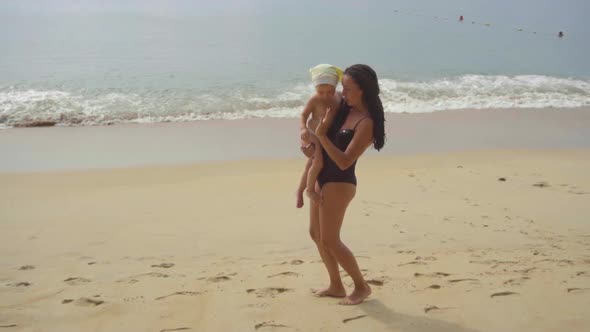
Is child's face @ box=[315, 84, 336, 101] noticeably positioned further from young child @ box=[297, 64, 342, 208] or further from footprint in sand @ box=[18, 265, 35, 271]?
footprint in sand @ box=[18, 265, 35, 271]

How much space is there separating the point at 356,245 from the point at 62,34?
18312mm

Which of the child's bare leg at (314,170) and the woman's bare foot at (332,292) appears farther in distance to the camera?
the woman's bare foot at (332,292)

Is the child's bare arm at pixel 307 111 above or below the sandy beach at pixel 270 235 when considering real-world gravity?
above

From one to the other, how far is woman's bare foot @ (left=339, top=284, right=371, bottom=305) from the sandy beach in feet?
0.16

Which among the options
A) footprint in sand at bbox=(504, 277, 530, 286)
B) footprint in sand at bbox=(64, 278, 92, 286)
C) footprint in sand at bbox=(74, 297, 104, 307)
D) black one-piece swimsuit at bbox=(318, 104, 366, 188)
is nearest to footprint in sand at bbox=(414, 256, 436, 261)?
footprint in sand at bbox=(504, 277, 530, 286)

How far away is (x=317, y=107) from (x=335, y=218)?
70cm

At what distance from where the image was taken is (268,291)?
389 centimetres

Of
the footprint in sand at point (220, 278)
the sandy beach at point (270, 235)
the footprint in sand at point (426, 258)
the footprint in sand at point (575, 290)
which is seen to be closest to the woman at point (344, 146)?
the sandy beach at point (270, 235)

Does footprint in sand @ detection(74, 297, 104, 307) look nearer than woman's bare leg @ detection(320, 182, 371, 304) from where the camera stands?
No

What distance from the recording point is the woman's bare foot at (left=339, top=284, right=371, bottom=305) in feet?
11.9

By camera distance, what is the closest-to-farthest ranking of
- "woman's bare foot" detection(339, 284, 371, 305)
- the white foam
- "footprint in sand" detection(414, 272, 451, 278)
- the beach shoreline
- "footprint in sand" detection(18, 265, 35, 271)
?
1. "woman's bare foot" detection(339, 284, 371, 305)
2. "footprint in sand" detection(414, 272, 451, 278)
3. "footprint in sand" detection(18, 265, 35, 271)
4. the beach shoreline
5. the white foam

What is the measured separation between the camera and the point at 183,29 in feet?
72.2

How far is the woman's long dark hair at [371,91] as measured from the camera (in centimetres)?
314

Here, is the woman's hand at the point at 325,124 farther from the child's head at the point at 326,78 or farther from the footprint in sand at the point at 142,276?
the footprint in sand at the point at 142,276
